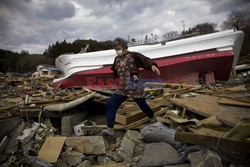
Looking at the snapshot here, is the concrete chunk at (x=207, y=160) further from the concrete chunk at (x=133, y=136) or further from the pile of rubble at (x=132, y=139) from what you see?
the concrete chunk at (x=133, y=136)

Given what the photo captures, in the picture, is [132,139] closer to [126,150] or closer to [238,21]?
[126,150]

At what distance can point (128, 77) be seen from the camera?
2.45 meters

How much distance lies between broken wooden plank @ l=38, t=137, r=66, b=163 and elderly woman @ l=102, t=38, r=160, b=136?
2.53 ft

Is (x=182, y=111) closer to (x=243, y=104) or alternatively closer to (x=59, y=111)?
(x=243, y=104)

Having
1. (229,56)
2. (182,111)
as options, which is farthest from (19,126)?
(229,56)

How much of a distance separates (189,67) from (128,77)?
5.61 m

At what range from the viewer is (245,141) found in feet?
3.86

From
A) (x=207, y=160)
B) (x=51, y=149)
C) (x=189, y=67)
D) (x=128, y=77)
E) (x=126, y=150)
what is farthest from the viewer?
(x=189, y=67)

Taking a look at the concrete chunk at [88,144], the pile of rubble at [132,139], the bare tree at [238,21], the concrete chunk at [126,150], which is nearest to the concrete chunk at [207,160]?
→ the pile of rubble at [132,139]

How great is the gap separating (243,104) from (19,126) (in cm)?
403

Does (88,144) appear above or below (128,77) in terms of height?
below

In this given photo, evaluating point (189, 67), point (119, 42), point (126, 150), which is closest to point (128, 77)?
point (119, 42)

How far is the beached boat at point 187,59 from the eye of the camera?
6.66 meters

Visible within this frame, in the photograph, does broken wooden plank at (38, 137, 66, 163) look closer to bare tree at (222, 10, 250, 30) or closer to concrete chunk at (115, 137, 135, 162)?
concrete chunk at (115, 137, 135, 162)
